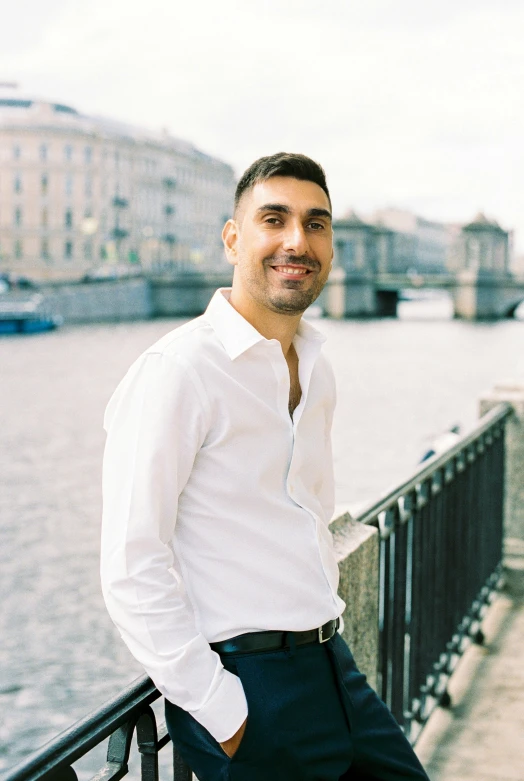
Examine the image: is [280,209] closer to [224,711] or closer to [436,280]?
[224,711]

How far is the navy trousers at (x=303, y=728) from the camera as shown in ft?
5.49

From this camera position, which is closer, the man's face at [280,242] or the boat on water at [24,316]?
the man's face at [280,242]

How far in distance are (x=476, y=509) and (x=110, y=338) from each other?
44284mm

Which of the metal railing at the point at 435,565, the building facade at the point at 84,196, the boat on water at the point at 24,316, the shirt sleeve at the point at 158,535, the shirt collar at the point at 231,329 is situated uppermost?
the building facade at the point at 84,196

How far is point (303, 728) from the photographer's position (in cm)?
174

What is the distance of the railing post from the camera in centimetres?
528

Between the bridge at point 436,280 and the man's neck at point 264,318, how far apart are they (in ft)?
232

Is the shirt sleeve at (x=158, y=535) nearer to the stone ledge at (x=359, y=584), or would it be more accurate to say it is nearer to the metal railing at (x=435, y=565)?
the stone ledge at (x=359, y=584)

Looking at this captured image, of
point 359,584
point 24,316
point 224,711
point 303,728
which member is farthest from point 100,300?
point 224,711

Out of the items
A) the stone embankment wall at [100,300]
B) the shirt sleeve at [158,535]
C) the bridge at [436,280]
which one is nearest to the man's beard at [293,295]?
the shirt sleeve at [158,535]

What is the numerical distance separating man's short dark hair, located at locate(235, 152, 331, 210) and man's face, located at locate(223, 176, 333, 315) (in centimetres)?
1

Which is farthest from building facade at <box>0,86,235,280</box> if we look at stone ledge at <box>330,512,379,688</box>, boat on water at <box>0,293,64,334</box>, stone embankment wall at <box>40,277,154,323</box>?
stone ledge at <box>330,512,379,688</box>

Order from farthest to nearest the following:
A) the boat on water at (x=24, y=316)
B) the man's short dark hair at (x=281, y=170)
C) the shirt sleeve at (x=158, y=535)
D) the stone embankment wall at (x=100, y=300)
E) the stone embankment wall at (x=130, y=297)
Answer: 1. the stone embankment wall at (x=130, y=297)
2. the stone embankment wall at (x=100, y=300)
3. the boat on water at (x=24, y=316)
4. the man's short dark hair at (x=281, y=170)
5. the shirt sleeve at (x=158, y=535)

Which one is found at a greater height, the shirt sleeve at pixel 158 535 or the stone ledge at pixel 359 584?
the shirt sleeve at pixel 158 535
